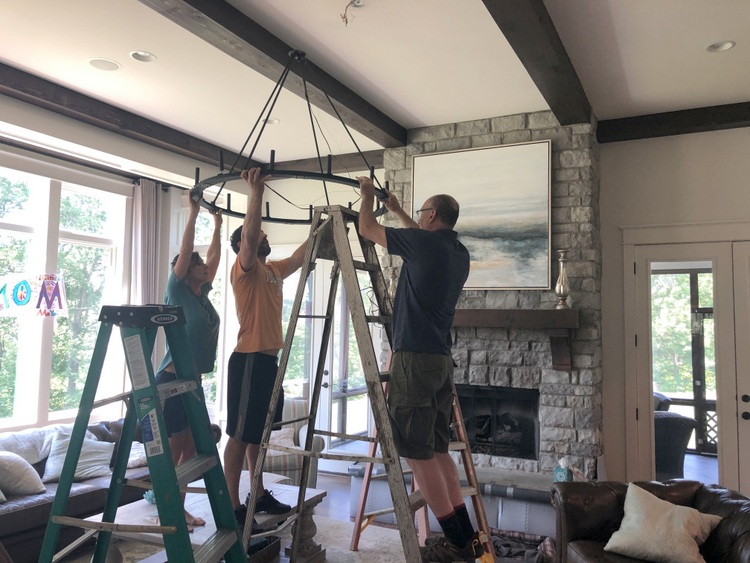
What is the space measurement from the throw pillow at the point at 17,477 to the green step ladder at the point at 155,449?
8.05 ft

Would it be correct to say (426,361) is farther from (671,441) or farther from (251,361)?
(671,441)

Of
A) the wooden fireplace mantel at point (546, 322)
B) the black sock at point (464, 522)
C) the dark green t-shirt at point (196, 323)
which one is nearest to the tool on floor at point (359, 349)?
the black sock at point (464, 522)

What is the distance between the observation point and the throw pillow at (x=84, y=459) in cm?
415

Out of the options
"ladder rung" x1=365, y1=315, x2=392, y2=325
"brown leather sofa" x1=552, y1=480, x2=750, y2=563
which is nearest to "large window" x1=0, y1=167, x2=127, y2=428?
"ladder rung" x1=365, y1=315, x2=392, y2=325

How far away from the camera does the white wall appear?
177 inches

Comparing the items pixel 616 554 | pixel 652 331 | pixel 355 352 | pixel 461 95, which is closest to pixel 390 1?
pixel 461 95

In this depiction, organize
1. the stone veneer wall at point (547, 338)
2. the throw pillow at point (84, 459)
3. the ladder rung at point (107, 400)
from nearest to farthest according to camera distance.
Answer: the ladder rung at point (107, 400)
the throw pillow at point (84, 459)
the stone veneer wall at point (547, 338)

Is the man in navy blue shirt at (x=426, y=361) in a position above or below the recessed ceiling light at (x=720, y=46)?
below

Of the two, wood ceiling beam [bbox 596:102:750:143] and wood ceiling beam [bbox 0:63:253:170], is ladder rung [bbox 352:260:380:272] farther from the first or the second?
wood ceiling beam [bbox 596:102:750:143]

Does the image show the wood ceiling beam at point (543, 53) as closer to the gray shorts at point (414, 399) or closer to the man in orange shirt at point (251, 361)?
the man in orange shirt at point (251, 361)

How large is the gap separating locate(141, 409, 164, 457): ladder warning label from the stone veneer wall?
346 cm

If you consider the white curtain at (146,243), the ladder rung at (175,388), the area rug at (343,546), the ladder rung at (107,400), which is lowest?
the area rug at (343,546)

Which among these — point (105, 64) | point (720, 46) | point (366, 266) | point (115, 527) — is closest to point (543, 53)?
point (720, 46)

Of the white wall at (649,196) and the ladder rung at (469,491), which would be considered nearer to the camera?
the ladder rung at (469,491)
